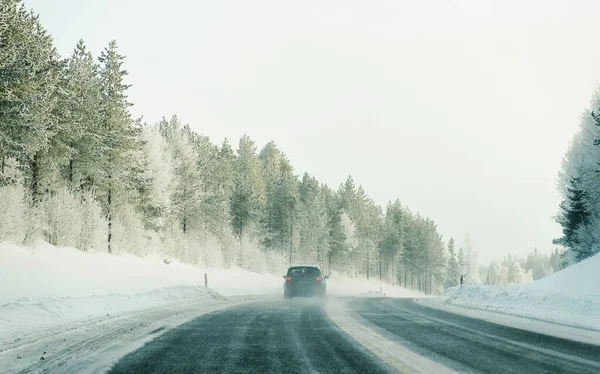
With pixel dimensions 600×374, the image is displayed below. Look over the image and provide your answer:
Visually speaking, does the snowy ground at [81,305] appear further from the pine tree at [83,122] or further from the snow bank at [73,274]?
the pine tree at [83,122]

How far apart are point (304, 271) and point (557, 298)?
14.3 meters

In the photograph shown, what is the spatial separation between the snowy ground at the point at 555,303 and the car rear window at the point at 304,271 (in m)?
7.01

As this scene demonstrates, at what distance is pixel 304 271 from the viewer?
28.8m

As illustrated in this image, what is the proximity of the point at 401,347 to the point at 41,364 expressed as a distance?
16.5ft

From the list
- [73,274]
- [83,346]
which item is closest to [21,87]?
[73,274]

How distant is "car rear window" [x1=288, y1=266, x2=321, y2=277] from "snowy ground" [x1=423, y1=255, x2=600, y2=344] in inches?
276

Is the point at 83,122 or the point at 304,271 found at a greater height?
the point at 83,122

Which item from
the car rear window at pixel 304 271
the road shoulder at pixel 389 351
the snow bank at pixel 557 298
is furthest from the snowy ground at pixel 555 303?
the car rear window at pixel 304 271

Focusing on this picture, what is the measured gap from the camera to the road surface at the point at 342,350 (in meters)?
6.61

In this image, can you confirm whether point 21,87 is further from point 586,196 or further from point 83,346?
point 586,196

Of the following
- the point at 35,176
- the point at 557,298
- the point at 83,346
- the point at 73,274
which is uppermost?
the point at 35,176

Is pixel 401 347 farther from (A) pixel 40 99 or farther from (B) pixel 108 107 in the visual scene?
(B) pixel 108 107

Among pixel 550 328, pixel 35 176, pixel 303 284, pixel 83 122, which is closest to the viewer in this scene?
pixel 550 328

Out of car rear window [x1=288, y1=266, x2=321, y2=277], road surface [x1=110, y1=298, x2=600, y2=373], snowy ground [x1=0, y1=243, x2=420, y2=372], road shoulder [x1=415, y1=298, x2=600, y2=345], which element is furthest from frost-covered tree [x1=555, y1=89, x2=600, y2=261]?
road surface [x1=110, y1=298, x2=600, y2=373]
